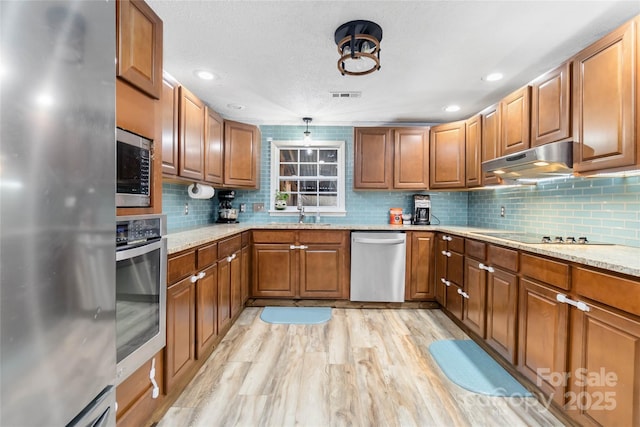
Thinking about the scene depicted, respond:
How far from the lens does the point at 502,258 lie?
205 cm

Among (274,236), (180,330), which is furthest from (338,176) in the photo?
(180,330)

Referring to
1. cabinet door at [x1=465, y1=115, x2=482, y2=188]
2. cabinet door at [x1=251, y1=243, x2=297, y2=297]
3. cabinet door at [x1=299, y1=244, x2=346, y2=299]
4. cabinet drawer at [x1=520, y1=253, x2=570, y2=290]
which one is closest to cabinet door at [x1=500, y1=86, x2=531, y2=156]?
cabinet door at [x1=465, y1=115, x2=482, y2=188]

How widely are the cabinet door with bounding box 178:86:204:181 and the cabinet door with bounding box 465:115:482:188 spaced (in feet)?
9.43

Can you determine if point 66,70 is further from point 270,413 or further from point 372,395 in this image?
point 372,395

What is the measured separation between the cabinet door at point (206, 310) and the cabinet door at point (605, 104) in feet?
8.76

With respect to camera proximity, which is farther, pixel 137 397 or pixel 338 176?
pixel 338 176

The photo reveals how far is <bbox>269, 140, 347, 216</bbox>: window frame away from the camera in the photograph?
3875mm

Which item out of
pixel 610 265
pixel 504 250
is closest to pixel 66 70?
pixel 610 265

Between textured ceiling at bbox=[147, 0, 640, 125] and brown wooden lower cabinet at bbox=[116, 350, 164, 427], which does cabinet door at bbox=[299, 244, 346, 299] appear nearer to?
textured ceiling at bbox=[147, 0, 640, 125]

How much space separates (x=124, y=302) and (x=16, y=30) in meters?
1.00

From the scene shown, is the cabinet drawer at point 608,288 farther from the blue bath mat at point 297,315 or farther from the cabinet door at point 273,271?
the cabinet door at point 273,271

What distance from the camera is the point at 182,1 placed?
159 cm

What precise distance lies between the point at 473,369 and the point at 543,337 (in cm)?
59

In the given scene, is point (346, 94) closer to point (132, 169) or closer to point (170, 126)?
point (170, 126)
